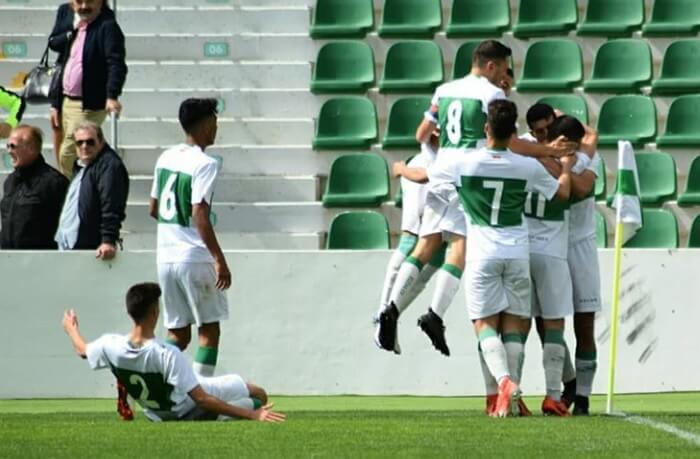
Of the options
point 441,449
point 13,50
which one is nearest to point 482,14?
point 13,50

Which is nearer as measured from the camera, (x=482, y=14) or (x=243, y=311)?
(x=243, y=311)

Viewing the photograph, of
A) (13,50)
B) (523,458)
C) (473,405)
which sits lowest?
(473,405)

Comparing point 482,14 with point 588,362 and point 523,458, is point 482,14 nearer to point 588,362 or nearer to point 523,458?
point 588,362

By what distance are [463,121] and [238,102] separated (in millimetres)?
5424

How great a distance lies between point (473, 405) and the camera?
39.9 ft

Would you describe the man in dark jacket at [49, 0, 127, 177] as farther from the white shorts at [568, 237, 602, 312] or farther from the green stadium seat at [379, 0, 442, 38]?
the white shorts at [568, 237, 602, 312]

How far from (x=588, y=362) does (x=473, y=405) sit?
174 cm

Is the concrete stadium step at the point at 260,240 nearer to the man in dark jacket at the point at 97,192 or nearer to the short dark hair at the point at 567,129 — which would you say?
the man in dark jacket at the point at 97,192

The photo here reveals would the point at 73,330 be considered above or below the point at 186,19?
below

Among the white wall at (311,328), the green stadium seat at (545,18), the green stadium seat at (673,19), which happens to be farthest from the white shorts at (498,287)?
the green stadium seat at (673,19)

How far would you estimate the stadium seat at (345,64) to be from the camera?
1589cm

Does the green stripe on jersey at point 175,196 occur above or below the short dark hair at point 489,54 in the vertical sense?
below

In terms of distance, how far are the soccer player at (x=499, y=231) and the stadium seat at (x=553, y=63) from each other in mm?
5811

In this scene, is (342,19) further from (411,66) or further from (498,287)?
(498,287)
